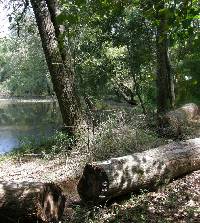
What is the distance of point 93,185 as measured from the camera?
21.6 feet

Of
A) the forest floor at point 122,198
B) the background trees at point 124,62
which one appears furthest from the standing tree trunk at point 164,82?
the forest floor at point 122,198

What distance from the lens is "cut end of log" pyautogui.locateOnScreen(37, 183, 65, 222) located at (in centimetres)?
609

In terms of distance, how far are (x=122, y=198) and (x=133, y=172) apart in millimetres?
466

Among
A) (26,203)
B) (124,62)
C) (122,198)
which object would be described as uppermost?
(124,62)

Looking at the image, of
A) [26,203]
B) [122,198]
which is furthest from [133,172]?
[26,203]

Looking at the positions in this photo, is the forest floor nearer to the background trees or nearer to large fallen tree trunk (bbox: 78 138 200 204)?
large fallen tree trunk (bbox: 78 138 200 204)

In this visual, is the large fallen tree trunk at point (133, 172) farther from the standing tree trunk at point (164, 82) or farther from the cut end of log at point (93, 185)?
the standing tree trunk at point (164, 82)

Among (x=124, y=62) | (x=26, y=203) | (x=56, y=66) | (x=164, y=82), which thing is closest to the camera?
(x=26, y=203)

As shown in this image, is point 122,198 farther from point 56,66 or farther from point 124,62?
point 124,62

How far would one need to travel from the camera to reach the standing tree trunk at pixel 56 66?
1034 centimetres

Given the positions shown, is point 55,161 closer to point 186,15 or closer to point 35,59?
point 186,15

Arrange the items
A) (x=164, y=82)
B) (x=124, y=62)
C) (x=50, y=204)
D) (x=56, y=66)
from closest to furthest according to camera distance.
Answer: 1. (x=50, y=204)
2. (x=56, y=66)
3. (x=164, y=82)
4. (x=124, y=62)

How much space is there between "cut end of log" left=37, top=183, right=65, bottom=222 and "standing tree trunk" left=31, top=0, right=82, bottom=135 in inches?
152

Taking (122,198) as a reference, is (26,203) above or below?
above
